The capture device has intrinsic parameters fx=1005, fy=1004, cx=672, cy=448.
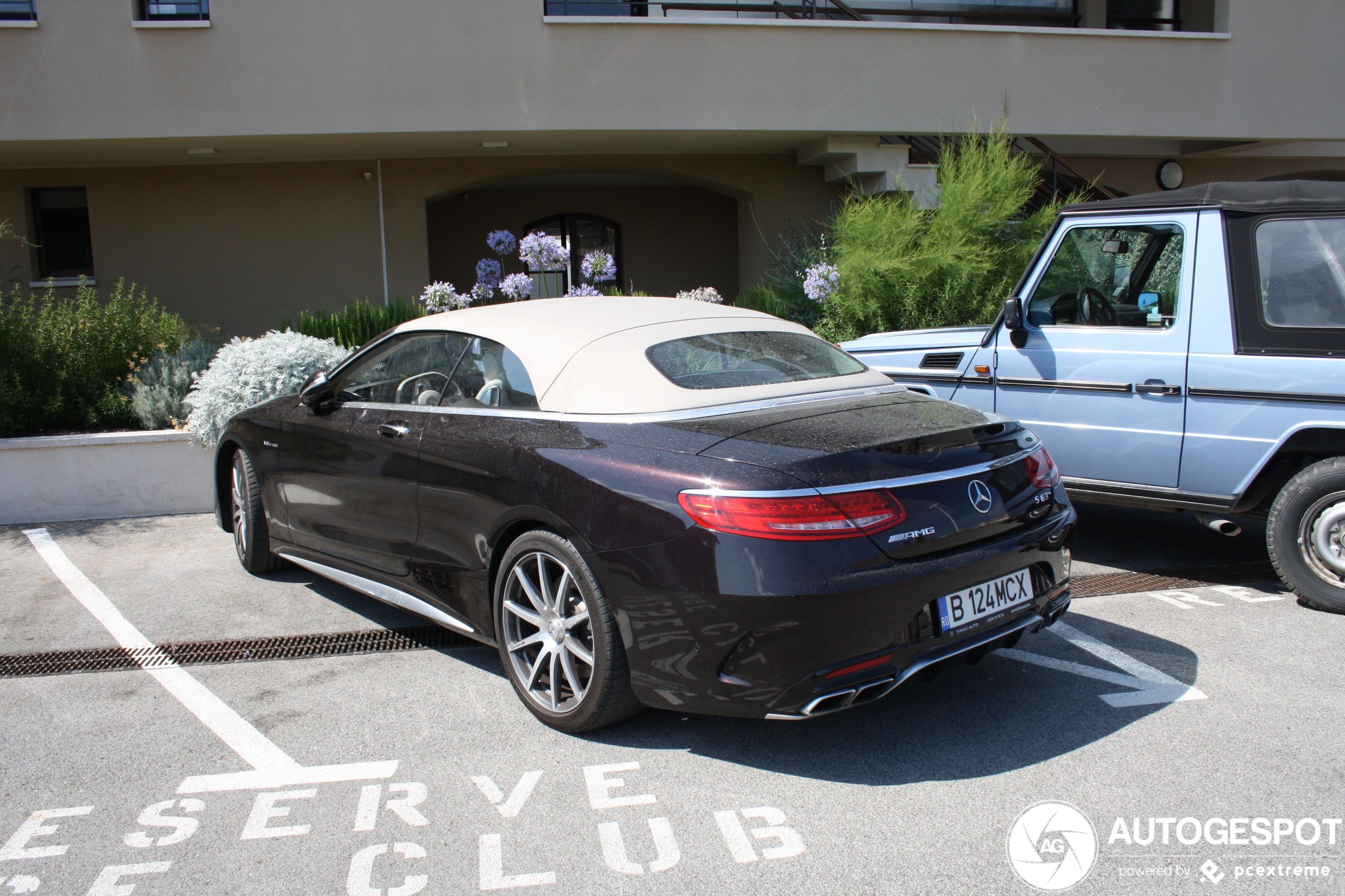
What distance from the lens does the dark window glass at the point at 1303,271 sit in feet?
15.5

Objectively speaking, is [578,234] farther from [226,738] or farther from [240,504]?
[226,738]

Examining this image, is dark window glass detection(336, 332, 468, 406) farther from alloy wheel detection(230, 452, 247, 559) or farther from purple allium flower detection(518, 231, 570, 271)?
purple allium flower detection(518, 231, 570, 271)

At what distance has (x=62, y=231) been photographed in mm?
13969

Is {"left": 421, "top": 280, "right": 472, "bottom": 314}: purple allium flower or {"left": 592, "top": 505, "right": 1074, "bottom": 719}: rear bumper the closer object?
Answer: {"left": 592, "top": 505, "right": 1074, "bottom": 719}: rear bumper

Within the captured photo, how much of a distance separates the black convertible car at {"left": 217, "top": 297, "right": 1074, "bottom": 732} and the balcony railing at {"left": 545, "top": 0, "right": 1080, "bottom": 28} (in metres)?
9.11

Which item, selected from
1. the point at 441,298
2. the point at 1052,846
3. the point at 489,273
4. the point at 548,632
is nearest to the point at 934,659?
the point at 1052,846

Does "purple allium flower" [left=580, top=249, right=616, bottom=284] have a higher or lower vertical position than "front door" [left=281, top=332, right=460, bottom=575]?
higher

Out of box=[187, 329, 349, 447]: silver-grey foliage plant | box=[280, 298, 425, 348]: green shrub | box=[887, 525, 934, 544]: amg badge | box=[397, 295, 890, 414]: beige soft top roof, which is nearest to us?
box=[887, 525, 934, 544]: amg badge

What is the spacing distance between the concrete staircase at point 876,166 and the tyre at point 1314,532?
7666 millimetres

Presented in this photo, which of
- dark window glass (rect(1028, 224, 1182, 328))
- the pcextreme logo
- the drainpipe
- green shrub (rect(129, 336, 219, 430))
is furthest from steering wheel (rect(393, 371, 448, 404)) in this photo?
the drainpipe

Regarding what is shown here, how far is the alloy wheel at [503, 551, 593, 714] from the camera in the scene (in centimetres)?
348

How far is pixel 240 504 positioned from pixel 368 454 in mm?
1816

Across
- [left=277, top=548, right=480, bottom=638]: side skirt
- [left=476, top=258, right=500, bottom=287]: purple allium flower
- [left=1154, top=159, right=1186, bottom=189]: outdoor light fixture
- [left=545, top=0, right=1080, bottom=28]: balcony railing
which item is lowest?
[left=277, top=548, right=480, bottom=638]: side skirt

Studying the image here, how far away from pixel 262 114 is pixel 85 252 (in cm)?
456
